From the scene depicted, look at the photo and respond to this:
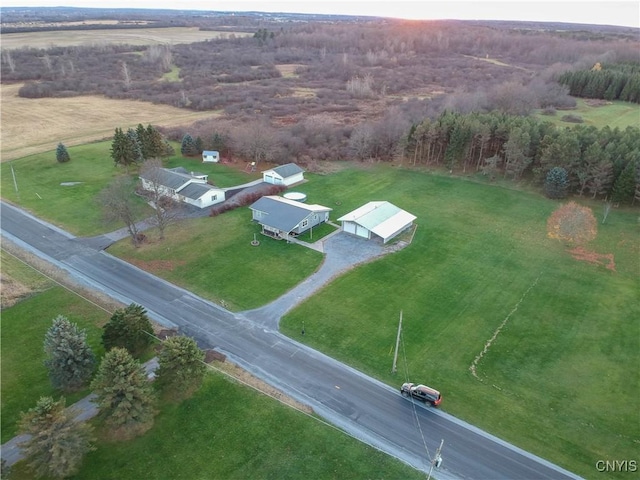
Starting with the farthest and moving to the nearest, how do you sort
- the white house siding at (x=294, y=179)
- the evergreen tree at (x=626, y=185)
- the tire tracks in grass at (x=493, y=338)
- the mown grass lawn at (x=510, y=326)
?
the white house siding at (x=294, y=179) < the evergreen tree at (x=626, y=185) < the tire tracks in grass at (x=493, y=338) < the mown grass lawn at (x=510, y=326)

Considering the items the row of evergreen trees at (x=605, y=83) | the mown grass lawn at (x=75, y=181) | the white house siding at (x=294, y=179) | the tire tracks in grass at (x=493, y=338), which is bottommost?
the tire tracks in grass at (x=493, y=338)

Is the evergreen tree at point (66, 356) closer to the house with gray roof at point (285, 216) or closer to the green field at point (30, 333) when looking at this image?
the green field at point (30, 333)

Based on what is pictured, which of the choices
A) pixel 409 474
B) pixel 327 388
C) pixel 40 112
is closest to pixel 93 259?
pixel 327 388

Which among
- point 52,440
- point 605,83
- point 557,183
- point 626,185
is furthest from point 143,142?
point 605,83

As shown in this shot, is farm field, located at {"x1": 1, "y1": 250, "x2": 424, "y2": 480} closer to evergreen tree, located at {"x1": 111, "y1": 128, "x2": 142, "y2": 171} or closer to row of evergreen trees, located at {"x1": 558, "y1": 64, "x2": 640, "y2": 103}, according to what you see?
evergreen tree, located at {"x1": 111, "y1": 128, "x2": 142, "y2": 171}

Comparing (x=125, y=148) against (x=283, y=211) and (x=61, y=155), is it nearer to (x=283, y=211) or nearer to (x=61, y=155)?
(x=61, y=155)

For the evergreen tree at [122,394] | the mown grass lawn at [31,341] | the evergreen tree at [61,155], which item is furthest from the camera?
the evergreen tree at [61,155]

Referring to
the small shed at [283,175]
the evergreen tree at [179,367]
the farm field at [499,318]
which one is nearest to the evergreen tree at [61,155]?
the farm field at [499,318]

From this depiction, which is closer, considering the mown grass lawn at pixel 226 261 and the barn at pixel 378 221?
the mown grass lawn at pixel 226 261

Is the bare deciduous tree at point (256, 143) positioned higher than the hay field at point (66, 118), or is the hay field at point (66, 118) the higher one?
the bare deciduous tree at point (256, 143)
